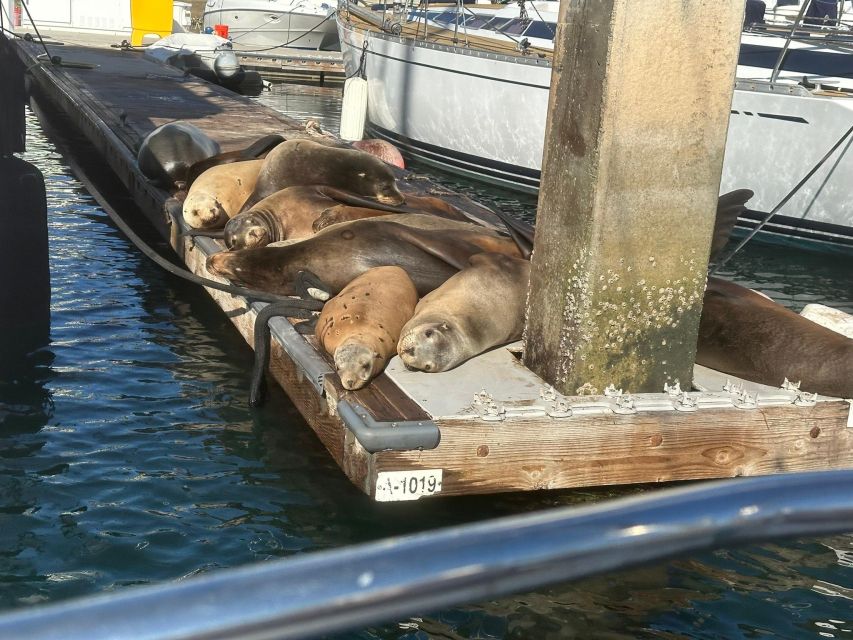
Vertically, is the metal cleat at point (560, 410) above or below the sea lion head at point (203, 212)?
below

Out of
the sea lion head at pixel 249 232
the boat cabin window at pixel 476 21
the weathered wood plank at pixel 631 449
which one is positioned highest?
the boat cabin window at pixel 476 21

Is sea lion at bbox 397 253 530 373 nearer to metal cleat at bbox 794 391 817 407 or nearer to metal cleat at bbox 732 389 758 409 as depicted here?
metal cleat at bbox 732 389 758 409

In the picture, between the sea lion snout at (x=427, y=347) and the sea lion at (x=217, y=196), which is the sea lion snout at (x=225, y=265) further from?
the sea lion snout at (x=427, y=347)

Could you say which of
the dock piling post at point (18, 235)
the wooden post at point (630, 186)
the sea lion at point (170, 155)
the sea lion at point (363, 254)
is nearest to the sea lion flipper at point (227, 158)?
the sea lion at point (170, 155)

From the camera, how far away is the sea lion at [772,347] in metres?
4.93

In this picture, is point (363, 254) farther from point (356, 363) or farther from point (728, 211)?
point (728, 211)

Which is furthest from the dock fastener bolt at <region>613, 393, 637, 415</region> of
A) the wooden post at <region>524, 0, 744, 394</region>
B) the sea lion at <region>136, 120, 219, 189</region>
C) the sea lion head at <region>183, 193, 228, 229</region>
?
the sea lion at <region>136, 120, 219, 189</region>

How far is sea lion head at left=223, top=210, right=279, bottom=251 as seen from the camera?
6379 millimetres

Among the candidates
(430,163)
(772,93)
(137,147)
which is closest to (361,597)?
(137,147)

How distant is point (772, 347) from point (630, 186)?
1.23 meters

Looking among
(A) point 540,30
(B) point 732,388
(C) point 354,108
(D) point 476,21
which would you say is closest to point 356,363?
(B) point 732,388

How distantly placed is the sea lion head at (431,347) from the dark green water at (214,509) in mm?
620

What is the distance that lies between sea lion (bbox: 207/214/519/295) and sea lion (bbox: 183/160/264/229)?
3.93 feet

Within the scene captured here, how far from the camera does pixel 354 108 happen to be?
15844mm
